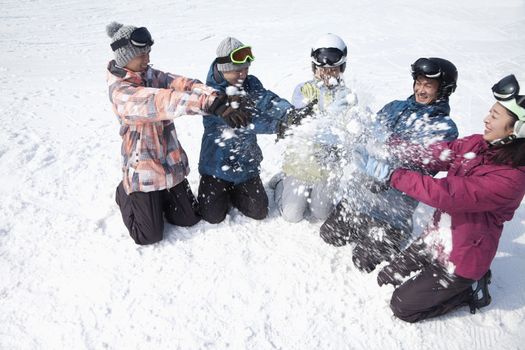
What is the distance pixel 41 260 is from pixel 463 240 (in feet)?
10.1

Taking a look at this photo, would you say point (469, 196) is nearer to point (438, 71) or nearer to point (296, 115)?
point (438, 71)

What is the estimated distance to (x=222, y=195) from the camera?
3.38 meters

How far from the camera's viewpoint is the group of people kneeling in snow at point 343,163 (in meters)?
2.28

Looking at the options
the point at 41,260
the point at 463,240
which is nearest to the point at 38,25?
the point at 41,260

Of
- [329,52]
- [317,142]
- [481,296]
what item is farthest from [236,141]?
[481,296]

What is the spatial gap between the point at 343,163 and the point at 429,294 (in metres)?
1.29

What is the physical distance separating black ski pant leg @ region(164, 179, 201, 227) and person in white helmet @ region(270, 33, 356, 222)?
849 millimetres

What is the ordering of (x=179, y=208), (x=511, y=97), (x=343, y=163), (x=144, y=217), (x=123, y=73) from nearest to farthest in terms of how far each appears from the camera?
1. (x=511, y=97)
2. (x=123, y=73)
3. (x=144, y=217)
4. (x=179, y=208)
5. (x=343, y=163)

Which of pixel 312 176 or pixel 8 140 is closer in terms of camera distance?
pixel 312 176

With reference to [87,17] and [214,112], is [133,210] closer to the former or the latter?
[214,112]

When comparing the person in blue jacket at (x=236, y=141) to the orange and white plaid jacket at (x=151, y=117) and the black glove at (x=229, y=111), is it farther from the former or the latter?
the black glove at (x=229, y=111)

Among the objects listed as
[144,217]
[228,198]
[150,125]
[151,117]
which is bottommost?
[228,198]

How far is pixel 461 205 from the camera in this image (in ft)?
7.32

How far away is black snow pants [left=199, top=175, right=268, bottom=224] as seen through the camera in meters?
3.30
